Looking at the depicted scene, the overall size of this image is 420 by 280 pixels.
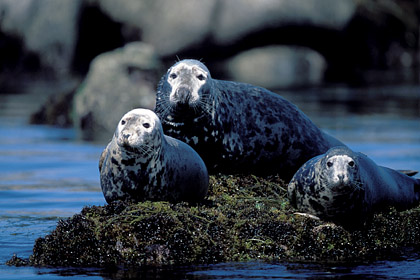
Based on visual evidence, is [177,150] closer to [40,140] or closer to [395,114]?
[40,140]

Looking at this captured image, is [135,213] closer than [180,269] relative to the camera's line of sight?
No

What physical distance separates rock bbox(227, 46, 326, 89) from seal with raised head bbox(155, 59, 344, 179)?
21.2 metres

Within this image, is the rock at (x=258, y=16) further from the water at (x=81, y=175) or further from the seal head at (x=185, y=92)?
the seal head at (x=185, y=92)

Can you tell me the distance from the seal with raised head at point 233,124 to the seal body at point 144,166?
125 centimetres

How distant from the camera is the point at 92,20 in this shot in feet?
109

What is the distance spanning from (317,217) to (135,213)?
1805 millimetres

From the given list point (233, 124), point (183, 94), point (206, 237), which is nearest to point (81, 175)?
point (233, 124)

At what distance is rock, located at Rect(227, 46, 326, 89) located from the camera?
109 feet

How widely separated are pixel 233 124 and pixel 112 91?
9498 millimetres

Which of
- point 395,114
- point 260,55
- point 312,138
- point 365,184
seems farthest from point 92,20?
point 365,184

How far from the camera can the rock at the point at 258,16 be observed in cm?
3312

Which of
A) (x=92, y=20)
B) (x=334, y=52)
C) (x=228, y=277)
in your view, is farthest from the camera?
(x=334, y=52)

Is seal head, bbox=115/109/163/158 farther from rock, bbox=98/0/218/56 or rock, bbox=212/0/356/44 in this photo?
rock, bbox=212/0/356/44

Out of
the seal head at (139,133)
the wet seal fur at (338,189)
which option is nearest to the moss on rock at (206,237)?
the wet seal fur at (338,189)
